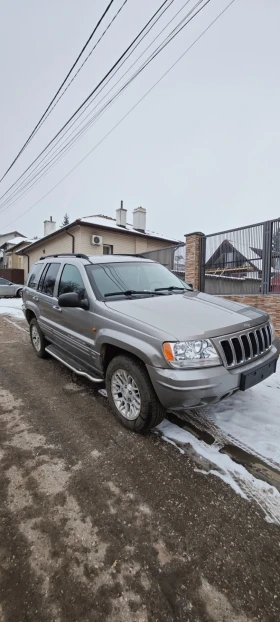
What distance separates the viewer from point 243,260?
7527 millimetres

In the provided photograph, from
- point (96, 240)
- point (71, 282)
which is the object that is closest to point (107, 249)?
point (96, 240)

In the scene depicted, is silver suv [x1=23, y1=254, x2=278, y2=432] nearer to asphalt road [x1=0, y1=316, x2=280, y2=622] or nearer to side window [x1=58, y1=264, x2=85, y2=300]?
side window [x1=58, y1=264, x2=85, y2=300]

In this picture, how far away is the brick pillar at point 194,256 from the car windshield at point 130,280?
4975mm

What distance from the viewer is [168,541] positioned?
1674 millimetres

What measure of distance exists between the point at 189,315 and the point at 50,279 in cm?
274

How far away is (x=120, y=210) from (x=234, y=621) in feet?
64.5

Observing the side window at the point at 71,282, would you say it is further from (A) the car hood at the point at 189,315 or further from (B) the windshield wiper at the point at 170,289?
(B) the windshield wiper at the point at 170,289

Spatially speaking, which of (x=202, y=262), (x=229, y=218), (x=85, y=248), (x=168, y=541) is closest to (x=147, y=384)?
(x=168, y=541)

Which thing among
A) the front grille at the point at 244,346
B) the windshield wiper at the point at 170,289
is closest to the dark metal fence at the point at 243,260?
the windshield wiper at the point at 170,289

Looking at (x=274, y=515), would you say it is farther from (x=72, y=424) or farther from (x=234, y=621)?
(x=72, y=424)

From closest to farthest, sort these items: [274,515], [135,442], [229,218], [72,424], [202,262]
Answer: [274,515] → [135,442] → [72,424] → [202,262] → [229,218]

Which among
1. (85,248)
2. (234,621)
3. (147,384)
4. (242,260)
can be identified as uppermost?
(85,248)

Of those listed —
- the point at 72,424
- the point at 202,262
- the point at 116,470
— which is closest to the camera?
the point at 116,470

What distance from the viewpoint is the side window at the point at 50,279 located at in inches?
173
